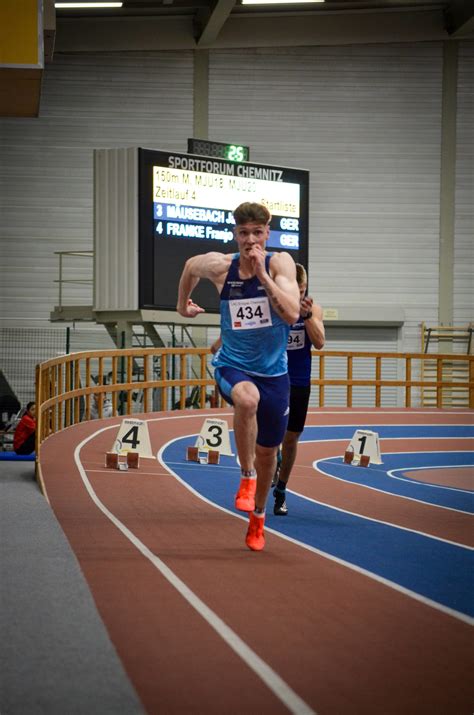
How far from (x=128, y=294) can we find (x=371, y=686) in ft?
53.1

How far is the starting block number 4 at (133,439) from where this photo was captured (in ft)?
43.5

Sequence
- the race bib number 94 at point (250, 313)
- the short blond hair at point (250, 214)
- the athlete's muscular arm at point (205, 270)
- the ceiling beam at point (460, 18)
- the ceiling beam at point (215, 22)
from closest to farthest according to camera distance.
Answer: the short blond hair at point (250, 214) < the race bib number 94 at point (250, 313) < the athlete's muscular arm at point (205, 270) < the ceiling beam at point (215, 22) < the ceiling beam at point (460, 18)

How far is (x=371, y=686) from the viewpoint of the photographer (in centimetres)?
392

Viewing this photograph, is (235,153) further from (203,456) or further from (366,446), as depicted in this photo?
(203,456)

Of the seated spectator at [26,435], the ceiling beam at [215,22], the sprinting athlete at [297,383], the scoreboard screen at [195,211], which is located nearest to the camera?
the sprinting athlete at [297,383]

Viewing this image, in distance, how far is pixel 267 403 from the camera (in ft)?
23.1

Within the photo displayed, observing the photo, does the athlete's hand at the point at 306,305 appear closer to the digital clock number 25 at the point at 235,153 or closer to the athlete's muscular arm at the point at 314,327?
the athlete's muscular arm at the point at 314,327

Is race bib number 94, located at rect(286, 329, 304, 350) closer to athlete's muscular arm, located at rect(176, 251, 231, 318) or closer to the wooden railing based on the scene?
athlete's muscular arm, located at rect(176, 251, 231, 318)

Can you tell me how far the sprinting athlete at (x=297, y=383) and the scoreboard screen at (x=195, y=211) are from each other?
1063 cm

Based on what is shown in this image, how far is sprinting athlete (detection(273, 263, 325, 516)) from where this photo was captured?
29.9ft

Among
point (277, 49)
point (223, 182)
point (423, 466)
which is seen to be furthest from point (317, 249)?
point (423, 466)

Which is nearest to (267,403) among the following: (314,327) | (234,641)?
(314,327)

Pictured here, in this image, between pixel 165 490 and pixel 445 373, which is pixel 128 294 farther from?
pixel 445 373

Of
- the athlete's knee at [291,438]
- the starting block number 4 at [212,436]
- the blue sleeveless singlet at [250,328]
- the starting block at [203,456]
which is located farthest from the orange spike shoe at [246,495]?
the starting block number 4 at [212,436]
